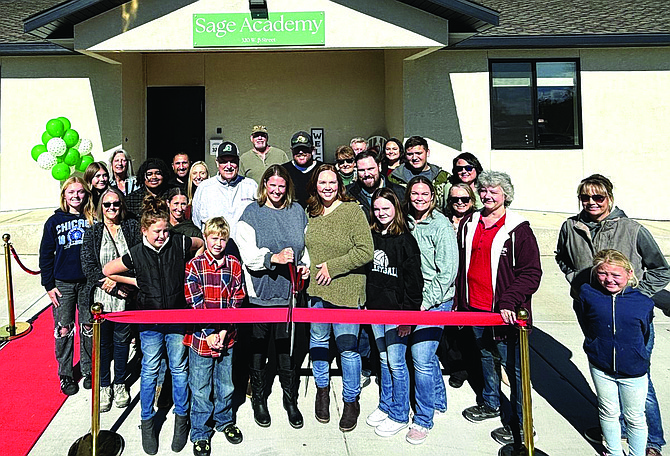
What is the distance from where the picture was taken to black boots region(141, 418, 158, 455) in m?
3.74

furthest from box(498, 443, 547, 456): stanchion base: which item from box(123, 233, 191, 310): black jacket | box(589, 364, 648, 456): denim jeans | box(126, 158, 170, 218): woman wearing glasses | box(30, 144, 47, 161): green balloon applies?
box(30, 144, 47, 161): green balloon

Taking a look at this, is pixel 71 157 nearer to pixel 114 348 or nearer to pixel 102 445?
pixel 114 348

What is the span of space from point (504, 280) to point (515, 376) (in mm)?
697

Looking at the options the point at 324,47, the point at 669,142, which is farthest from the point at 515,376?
the point at 669,142

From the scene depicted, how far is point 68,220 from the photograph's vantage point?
451cm

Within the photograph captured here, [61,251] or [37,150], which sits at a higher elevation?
[37,150]

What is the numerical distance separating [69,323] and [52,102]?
26.6 ft

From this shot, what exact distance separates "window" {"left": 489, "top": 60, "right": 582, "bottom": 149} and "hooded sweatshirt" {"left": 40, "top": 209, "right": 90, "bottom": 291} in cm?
895

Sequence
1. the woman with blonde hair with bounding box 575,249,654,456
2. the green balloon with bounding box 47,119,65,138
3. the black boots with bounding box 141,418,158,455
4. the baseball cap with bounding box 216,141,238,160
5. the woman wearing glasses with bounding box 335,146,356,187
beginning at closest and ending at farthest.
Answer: the woman with blonde hair with bounding box 575,249,654,456, the black boots with bounding box 141,418,158,455, the baseball cap with bounding box 216,141,238,160, the woman wearing glasses with bounding box 335,146,356,187, the green balloon with bounding box 47,119,65,138

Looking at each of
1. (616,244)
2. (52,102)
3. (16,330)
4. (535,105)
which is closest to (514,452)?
(616,244)

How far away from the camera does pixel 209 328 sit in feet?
12.4

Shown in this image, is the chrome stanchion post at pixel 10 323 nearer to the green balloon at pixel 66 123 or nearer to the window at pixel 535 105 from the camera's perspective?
the green balloon at pixel 66 123

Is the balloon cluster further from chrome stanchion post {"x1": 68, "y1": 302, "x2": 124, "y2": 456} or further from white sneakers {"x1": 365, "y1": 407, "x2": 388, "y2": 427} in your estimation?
white sneakers {"x1": 365, "y1": 407, "x2": 388, "y2": 427}

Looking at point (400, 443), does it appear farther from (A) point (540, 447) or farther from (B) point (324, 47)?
(B) point (324, 47)
